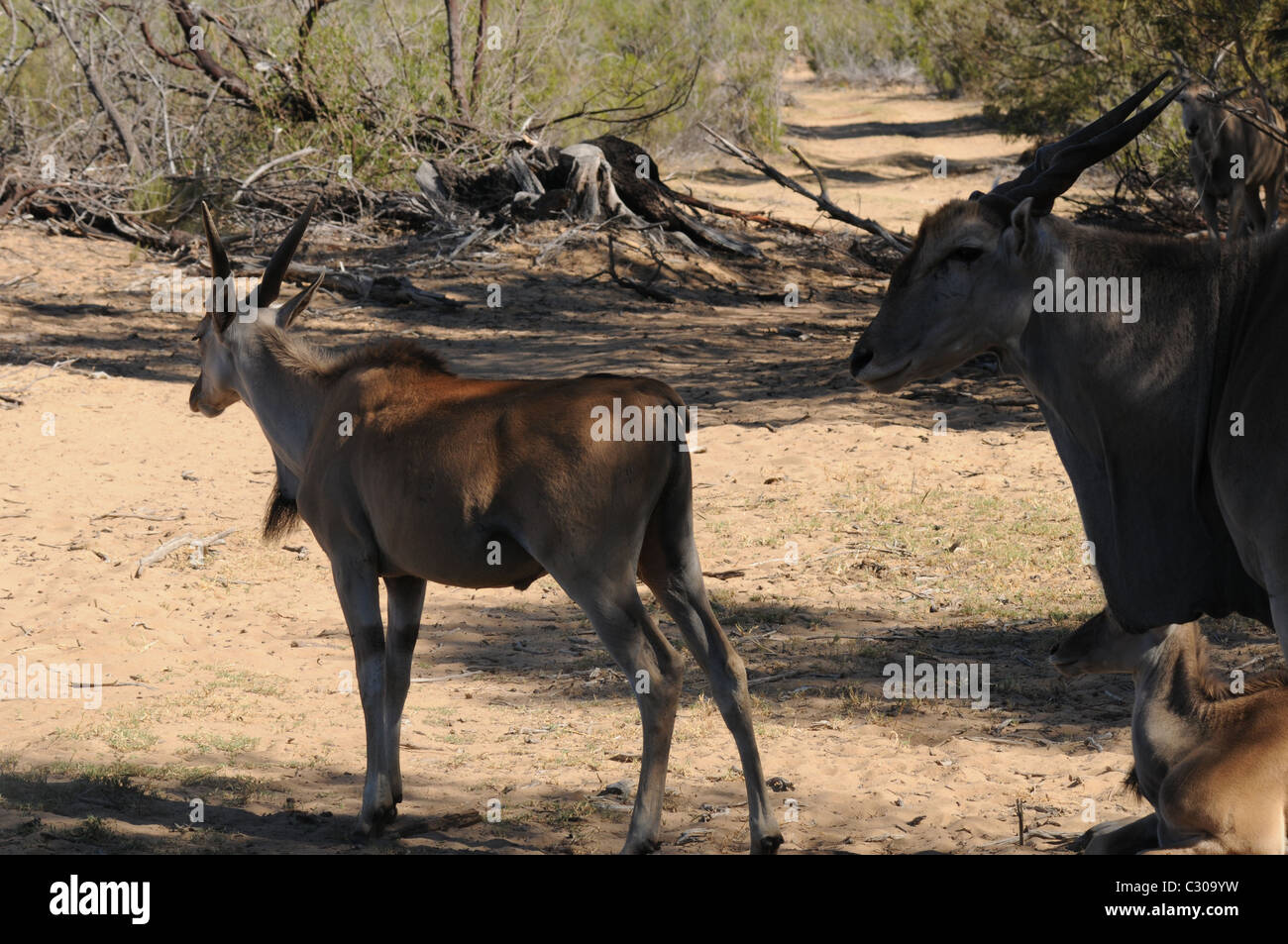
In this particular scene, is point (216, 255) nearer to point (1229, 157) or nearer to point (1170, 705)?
point (1170, 705)

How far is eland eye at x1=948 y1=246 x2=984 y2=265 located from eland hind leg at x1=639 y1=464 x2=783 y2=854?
148 cm

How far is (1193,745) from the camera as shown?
462 cm

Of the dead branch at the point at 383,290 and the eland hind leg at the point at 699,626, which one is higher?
the dead branch at the point at 383,290

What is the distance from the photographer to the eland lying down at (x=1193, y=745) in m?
4.29

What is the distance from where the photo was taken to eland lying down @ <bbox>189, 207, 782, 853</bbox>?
182 inches

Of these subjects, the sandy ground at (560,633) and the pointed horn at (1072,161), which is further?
the sandy ground at (560,633)

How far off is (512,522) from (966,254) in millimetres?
1793

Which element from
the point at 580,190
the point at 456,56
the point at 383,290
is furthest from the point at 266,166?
the point at 580,190

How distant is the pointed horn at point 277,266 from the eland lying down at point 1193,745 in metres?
3.26

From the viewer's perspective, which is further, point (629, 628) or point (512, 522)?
point (512, 522)

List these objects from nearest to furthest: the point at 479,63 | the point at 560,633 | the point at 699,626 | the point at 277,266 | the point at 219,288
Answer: the point at 699,626, the point at 277,266, the point at 219,288, the point at 560,633, the point at 479,63

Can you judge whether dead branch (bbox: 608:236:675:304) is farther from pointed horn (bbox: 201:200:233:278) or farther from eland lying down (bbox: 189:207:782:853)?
eland lying down (bbox: 189:207:782:853)

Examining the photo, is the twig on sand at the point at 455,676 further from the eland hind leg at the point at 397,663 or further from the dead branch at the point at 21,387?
the dead branch at the point at 21,387

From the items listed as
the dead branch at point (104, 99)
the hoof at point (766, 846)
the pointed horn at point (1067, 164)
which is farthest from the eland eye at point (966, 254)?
the dead branch at point (104, 99)
